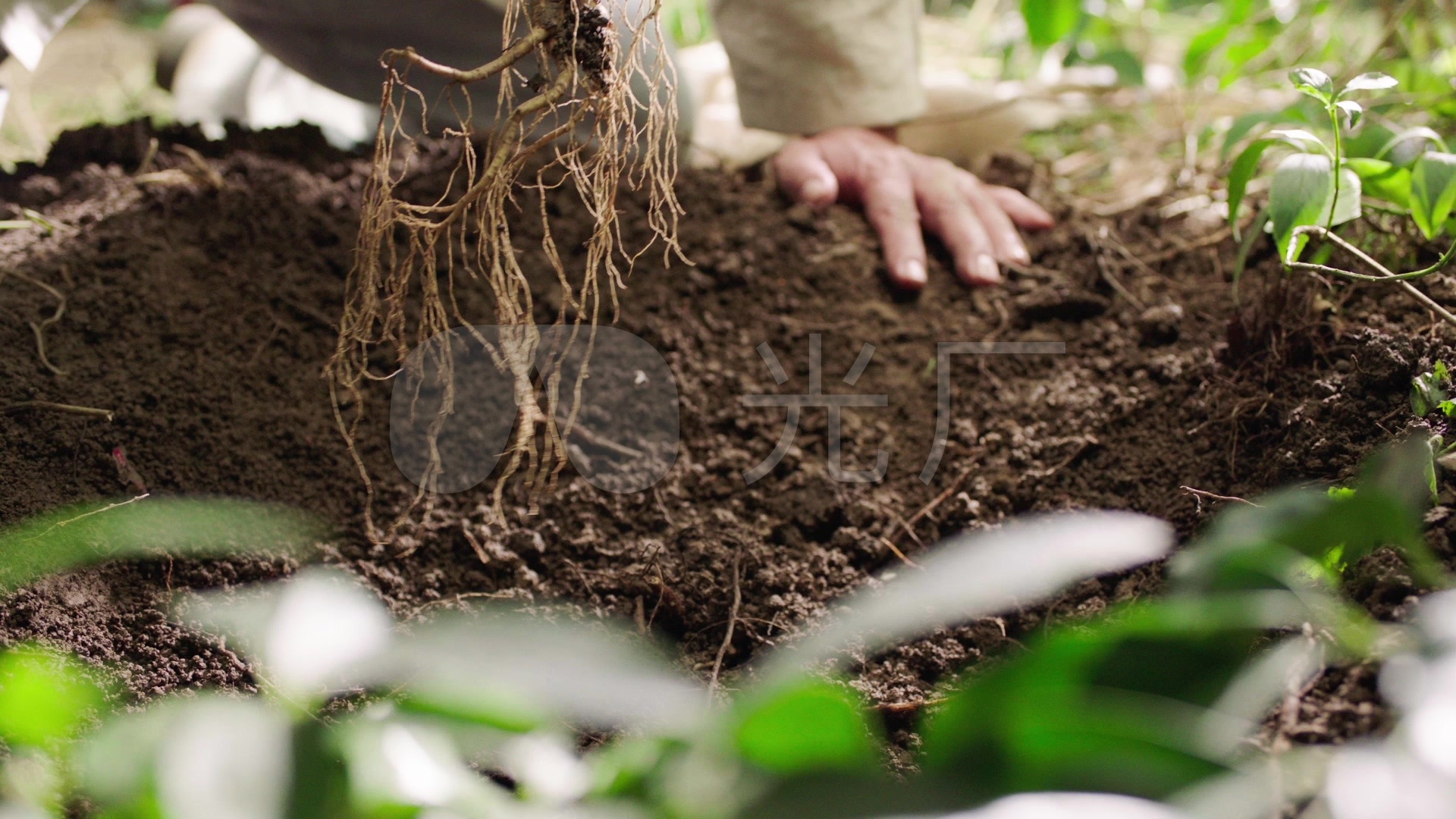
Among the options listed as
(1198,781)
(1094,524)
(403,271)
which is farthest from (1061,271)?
(1198,781)

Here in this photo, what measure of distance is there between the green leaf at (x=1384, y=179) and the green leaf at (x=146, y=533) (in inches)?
43.9

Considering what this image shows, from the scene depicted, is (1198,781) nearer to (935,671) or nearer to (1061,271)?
(935,671)

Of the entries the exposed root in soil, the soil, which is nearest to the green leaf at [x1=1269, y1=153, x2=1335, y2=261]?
the soil

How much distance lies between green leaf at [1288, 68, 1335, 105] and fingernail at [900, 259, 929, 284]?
0.51 meters

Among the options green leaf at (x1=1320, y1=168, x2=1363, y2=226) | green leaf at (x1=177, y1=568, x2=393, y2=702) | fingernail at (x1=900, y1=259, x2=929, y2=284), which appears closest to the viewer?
green leaf at (x1=177, y1=568, x2=393, y2=702)

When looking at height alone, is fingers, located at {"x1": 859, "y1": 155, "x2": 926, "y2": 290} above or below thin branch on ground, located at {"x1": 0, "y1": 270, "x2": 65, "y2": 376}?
below

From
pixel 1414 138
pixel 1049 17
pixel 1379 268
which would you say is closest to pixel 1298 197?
pixel 1379 268

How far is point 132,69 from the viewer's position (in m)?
2.37

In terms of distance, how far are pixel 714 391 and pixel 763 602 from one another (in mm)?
323

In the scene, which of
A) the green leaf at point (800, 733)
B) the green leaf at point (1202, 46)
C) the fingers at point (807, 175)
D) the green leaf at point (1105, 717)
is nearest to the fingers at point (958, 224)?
the fingers at point (807, 175)

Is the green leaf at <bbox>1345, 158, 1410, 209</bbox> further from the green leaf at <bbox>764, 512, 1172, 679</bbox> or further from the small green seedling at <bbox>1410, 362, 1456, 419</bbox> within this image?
the green leaf at <bbox>764, 512, 1172, 679</bbox>

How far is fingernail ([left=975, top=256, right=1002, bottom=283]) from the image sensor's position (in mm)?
1265

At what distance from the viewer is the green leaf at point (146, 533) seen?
0.80 meters

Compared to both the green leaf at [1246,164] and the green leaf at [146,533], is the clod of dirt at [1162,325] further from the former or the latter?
the green leaf at [146,533]
